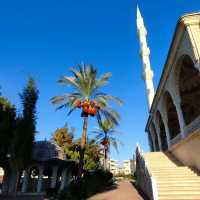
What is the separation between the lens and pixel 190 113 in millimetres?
25562

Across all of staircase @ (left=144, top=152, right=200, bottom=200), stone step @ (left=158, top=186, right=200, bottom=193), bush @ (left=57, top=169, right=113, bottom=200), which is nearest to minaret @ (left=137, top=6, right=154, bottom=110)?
bush @ (left=57, top=169, right=113, bottom=200)

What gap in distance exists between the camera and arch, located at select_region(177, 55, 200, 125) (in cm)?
1699

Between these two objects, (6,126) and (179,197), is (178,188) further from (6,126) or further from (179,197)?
(6,126)

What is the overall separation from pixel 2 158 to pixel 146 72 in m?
33.2

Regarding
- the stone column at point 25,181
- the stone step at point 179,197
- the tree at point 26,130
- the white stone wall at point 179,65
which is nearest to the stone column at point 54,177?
the stone column at point 25,181

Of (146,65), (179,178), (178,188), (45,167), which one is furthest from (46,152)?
(146,65)

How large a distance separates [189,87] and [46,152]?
1846cm

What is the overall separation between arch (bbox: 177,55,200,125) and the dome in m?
15.8

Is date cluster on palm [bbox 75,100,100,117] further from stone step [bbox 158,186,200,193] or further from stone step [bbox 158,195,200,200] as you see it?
stone step [bbox 158,195,200,200]

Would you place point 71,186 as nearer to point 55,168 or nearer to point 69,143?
point 55,168

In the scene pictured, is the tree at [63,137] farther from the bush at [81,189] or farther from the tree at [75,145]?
the bush at [81,189]

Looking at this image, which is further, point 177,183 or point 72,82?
point 72,82

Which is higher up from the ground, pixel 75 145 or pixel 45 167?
pixel 75 145

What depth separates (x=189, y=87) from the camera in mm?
20328
